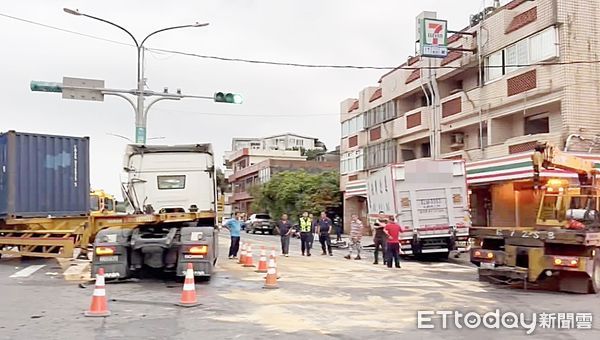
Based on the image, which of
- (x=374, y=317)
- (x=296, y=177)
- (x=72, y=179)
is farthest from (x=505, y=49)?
(x=296, y=177)

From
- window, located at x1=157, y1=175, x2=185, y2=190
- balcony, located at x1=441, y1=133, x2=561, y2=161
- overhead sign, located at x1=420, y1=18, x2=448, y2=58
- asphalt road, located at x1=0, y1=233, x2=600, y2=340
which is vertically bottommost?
asphalt road, located at x1=0, y1=233, x2=600, y2=340

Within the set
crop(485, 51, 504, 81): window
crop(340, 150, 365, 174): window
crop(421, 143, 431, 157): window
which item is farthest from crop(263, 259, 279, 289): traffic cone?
crop(340, 150, 365, 174): window

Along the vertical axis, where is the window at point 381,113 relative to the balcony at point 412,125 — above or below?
above

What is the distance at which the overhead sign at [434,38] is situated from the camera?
29.6 metres

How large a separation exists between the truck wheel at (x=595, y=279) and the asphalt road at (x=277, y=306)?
0.31 metres

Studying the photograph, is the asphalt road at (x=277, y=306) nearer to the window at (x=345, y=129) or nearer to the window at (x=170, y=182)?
the window at (x=170, y=182)

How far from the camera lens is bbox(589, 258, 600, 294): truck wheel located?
13.6 metres

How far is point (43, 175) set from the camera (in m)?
18.9

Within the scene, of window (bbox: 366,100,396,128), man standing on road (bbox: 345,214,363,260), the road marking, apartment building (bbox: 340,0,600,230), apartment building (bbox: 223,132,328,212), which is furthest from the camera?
apartment building (bbox: 223,132,328,212)

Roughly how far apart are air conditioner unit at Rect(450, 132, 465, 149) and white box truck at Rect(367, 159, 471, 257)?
10631mm

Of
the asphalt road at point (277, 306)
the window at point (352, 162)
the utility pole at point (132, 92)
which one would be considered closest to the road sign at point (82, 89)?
the utility pole at point (132, 92)

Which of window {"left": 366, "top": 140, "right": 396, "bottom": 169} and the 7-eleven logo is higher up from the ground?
the 7-eleven logo

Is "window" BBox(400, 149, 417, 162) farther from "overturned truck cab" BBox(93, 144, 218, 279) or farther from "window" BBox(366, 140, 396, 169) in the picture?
"overturned truck cab" BBox(93, 144, 218, 279)

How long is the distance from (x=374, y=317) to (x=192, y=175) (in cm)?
749
